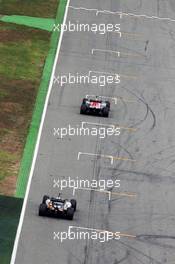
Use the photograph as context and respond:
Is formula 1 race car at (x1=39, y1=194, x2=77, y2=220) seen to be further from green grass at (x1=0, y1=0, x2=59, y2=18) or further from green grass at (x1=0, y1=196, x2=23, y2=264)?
green grass at (x1=0, y1=0, x2=59, y2=18)

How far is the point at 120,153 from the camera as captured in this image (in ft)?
214

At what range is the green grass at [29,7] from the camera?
9062 centimetres

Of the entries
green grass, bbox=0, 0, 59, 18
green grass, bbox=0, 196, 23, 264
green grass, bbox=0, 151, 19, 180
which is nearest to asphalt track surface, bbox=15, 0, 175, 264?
green grass, bbox=0, 196, 23, 264

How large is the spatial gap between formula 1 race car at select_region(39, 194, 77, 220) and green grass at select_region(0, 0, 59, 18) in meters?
36.1

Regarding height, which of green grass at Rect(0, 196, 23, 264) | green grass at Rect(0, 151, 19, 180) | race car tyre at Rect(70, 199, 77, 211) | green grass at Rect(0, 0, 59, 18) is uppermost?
green grass at Rect(0, 0, 59, 18)

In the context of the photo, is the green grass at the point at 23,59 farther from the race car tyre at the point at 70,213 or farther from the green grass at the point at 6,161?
the race car tyre at the point at 70,213

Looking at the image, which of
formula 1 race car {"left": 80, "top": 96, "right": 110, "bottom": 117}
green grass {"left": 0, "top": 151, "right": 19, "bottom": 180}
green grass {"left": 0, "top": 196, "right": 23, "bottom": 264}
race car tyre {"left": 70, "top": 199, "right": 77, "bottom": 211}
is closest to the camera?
green grass {"left": 0, "top": 196, "right": 23, "bottom": 264}

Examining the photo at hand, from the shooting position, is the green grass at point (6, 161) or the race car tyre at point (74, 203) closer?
the race car tyre at point (74, 203)

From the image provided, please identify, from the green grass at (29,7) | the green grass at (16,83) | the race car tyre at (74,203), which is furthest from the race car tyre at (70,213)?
the green grass at (29,7)

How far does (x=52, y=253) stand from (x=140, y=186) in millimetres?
10060

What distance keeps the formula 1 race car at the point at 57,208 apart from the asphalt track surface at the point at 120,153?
44 cm

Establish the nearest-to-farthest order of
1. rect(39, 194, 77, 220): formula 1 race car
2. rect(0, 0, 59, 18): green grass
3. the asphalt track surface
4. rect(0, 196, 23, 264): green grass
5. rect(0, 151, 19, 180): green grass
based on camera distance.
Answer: rect(0, 196, 23, 264): green grass, the asphalt track surface, rect(39, 194, 77, 220): formula 1 race car, rect(0, 151, 19, 180): green grass, rect(0, 0, 59, 18): green grass

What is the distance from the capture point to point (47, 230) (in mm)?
55219

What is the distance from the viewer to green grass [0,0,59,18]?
9062 cm
